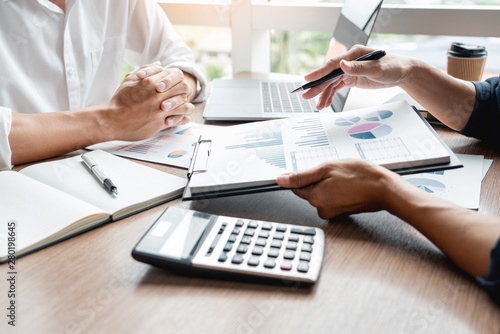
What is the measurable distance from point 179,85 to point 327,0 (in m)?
0.91

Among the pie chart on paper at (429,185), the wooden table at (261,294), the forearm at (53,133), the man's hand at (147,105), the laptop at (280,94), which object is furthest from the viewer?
the laptop at (280,94)

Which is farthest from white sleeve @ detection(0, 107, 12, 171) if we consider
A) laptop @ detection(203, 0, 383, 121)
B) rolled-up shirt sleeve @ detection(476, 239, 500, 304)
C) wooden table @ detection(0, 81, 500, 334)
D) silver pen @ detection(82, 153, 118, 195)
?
rolled-up shirt sleeve @ detection(476, 239, 500, 304)

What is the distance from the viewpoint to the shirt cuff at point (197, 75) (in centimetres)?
122

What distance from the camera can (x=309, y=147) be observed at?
73 centimetres

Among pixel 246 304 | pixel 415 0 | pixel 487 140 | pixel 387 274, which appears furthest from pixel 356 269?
pixel 415 0

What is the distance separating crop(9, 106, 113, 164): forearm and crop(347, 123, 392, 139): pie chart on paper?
519mm

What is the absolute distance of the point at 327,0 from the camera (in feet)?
5.45

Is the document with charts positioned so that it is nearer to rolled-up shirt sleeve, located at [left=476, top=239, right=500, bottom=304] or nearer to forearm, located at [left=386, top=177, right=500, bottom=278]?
forearm, located at [left=386, top=177, right=500, bottom=278]

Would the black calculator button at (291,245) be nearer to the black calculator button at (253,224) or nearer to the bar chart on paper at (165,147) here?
the black calculator button at (253,224)

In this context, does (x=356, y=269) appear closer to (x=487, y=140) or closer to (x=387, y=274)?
(x=387, y=274)

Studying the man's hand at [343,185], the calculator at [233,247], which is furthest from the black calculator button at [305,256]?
the man's hand at [343,185]

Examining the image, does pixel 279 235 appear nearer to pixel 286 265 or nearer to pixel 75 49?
pixel 286 265

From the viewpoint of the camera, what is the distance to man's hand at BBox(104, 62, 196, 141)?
0.94m

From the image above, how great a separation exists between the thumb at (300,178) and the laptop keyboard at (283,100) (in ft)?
1.58
